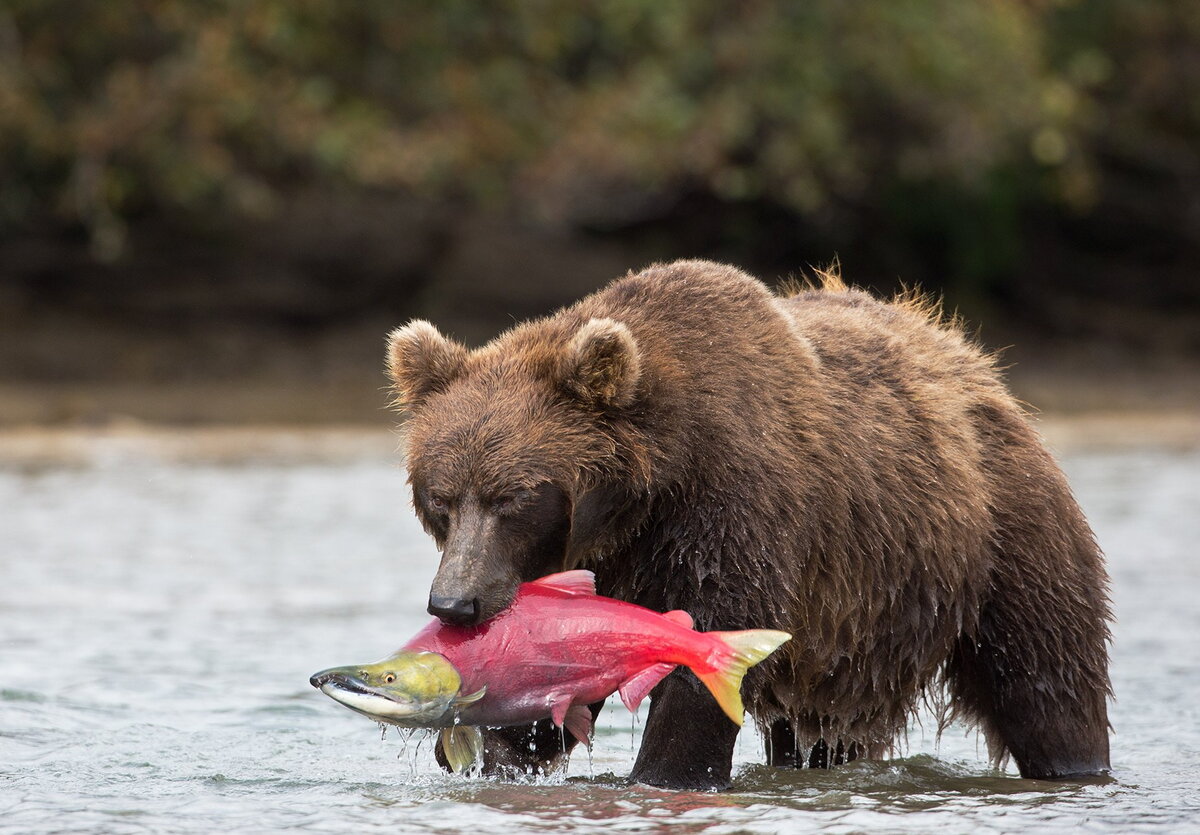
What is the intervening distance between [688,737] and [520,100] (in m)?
16.5

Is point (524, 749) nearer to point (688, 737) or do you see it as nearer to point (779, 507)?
point (688, 737)

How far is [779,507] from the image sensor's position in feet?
17.3

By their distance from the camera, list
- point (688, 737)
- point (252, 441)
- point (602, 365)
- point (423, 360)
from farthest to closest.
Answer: point (252, 441)
point (423, 360)
point (688, 737)
point (602, 365)

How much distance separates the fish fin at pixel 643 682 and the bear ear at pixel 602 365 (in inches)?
30.1

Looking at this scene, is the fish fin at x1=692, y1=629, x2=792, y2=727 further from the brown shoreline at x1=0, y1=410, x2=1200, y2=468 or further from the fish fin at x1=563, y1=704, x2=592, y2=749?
the brown shoreline at x1=0, y1=410, x2=1200, y2=468

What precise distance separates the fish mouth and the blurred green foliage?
1419 centimetres

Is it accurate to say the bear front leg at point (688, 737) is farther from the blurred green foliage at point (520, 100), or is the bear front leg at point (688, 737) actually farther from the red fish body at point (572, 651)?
the blurred green foliage at point (520, 100)

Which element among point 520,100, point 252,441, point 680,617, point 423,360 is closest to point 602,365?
point 423,360

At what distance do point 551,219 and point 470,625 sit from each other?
18985 mm

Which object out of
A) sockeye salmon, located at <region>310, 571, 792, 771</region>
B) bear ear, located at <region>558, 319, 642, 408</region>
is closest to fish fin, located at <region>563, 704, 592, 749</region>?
sockeye salmon, located at <region>310, 571, 792, 771</region>

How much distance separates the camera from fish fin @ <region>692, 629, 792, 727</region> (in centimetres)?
491

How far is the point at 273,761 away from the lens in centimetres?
620

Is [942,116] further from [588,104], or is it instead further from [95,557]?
[95,557]

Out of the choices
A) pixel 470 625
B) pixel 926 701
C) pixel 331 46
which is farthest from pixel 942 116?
pixel 470 625
